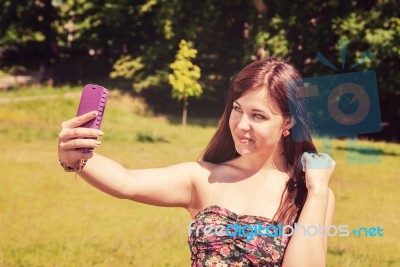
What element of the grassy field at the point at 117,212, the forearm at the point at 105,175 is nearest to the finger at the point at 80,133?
the forearm at the point at 105,175

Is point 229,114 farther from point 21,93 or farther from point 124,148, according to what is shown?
point 21,93

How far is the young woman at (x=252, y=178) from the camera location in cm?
329

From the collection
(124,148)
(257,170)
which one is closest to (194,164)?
(257,170)

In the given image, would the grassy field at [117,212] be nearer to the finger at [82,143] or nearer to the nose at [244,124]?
the finger at [82,143]

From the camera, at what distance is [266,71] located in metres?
3.51

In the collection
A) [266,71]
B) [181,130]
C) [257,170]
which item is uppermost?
[266,71]

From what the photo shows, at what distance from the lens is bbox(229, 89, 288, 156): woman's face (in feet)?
11.2

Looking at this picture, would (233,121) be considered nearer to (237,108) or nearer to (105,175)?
(237,108)

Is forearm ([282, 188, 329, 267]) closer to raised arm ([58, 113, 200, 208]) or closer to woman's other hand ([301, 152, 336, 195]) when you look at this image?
woman's other hand ([301, 152, 336, 195])

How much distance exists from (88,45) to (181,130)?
702 inches

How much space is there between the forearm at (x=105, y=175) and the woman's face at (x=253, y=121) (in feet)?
2.33

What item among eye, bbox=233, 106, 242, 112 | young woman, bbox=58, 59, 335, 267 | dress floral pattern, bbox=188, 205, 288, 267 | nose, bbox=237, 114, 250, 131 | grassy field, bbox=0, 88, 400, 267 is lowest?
grassy field, bbox=0, 88, 400, 267

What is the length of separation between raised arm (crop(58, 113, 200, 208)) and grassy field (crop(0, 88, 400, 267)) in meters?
0.39

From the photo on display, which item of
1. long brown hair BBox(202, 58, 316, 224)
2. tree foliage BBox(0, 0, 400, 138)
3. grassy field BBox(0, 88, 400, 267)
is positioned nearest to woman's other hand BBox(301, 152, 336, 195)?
long brown hair BBox(202, 58, 316, 224)
